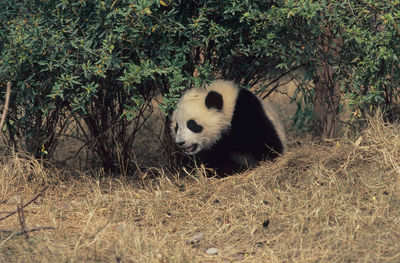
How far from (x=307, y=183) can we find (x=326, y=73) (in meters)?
1.42

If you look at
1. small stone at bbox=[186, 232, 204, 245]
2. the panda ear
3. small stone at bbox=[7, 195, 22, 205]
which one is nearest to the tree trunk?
the panda ear

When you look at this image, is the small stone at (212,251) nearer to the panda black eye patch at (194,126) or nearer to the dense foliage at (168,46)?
the panda black eye patch at (194,126)

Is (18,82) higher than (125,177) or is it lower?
higher

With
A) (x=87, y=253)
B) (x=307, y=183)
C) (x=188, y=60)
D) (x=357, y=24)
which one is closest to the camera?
(x=87, y=253)

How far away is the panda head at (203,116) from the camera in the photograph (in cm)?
511

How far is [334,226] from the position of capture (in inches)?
151

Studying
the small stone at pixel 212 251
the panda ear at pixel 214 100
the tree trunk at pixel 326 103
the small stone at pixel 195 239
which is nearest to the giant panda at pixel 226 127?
the panda ear at pixel 214 100

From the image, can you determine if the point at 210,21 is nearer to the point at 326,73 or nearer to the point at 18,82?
the point at 326,73

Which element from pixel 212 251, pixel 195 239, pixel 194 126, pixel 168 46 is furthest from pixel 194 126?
pixel 212 251

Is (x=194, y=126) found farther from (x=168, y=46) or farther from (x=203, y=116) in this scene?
(x=168, y=46)


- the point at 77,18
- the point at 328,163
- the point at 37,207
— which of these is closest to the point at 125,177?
the point at 37,207

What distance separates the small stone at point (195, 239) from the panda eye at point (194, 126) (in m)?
1.21

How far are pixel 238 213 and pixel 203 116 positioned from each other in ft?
3.62

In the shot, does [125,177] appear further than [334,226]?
Yes
